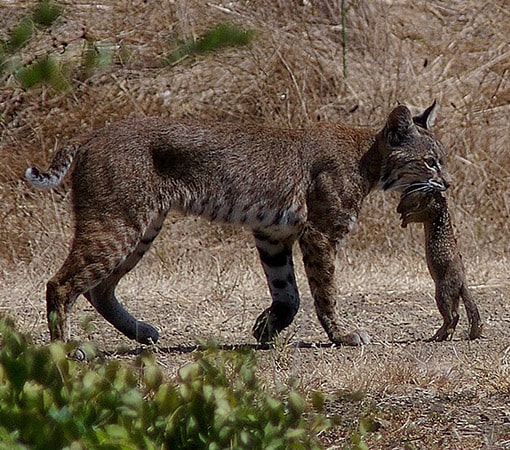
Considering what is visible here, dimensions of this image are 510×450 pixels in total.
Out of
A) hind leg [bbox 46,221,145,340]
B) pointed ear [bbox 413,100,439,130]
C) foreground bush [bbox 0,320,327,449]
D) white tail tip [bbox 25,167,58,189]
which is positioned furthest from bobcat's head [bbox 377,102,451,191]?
foreground bush [bbox 0,320,327,449]

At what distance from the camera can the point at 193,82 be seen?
447 inches

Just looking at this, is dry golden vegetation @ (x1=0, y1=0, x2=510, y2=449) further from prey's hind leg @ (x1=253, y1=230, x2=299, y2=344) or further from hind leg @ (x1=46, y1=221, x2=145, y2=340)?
hind leg @ (x1=46, y1=221, x2=145, y2=340)

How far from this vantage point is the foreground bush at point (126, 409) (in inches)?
110

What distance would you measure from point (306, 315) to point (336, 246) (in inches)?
45.5

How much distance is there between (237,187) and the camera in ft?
21.7

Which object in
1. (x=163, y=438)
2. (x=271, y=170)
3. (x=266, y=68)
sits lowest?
(x=266, y=68)

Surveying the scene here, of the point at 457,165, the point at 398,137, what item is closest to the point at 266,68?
the point at 457,165

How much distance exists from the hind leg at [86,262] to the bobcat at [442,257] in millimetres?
1793

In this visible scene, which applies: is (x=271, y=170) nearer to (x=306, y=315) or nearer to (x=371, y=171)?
(x=371, y=171)

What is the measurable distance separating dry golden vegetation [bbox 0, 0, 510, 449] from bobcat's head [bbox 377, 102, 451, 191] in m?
0.91

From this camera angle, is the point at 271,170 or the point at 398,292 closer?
the point at 271,170

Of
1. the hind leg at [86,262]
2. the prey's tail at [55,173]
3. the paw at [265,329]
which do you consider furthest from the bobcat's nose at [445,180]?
the prey's tail at [55,173]

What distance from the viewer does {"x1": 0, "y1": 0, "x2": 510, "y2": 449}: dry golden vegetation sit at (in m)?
7.50

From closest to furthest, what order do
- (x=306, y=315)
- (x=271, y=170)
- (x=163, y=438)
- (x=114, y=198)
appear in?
(x=163, y=438), (x=114, y=198), (x=271, y=170), (x=306, y=315)
